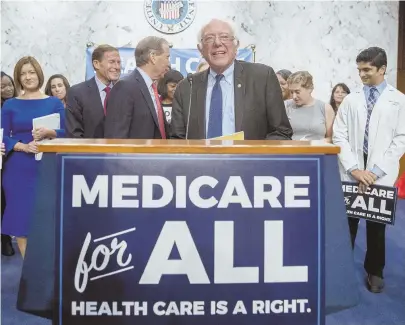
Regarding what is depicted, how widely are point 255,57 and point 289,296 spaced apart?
5.10 meters

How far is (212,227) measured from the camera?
4.49ft

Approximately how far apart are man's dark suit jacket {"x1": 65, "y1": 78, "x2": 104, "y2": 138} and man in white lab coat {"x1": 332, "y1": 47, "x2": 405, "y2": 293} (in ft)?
4.30

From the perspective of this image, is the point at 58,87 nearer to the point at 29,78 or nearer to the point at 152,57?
the point at 29,78

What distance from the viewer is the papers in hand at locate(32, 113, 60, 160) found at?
9.36ft

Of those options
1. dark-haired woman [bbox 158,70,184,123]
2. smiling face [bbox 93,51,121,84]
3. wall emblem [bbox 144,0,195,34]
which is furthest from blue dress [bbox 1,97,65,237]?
wall emblem [bbox 144,0,195,34]

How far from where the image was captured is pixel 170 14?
6.16 m

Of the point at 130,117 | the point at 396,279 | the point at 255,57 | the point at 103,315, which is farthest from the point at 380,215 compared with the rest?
the point at 255,57

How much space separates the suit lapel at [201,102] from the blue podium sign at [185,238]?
26.8 inches

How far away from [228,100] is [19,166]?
1496 millimetres

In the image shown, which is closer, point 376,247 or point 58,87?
point 376,247

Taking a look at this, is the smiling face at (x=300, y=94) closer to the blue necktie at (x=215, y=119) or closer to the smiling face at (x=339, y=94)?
the blue necktie at (x=215, y=119)

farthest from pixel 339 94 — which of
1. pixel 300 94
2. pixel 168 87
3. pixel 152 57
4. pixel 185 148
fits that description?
pixel 185 148

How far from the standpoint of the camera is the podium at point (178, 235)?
1354mm

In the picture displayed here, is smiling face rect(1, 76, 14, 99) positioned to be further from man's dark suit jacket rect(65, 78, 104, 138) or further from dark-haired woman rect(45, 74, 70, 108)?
man's dark suit jacket rect(65, 78, 104, 138)
